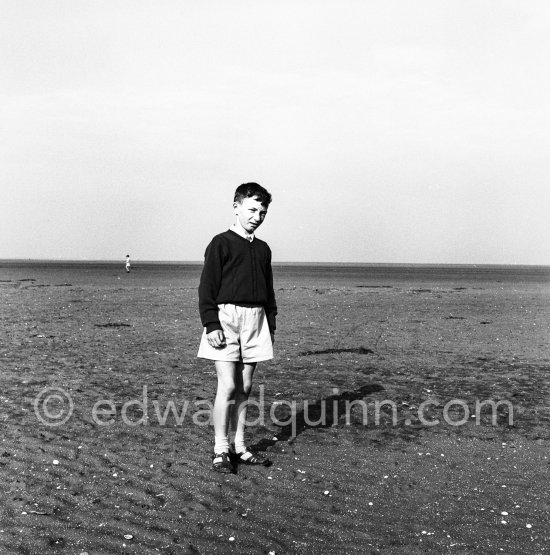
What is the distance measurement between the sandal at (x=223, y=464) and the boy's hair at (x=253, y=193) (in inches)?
87.7

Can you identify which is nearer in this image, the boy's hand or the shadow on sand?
Answer: the boy's hand

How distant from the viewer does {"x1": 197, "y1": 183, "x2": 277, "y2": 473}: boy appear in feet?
17.8

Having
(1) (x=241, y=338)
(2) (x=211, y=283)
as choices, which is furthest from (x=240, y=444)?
(2) (x=211, y=283)

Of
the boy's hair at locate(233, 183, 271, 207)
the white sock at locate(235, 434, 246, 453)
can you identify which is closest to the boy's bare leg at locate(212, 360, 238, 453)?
the white sock at locate(235, 434, 246, 453)

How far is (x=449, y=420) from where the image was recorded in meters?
7.54

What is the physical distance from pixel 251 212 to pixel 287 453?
7.93ft

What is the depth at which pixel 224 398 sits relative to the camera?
550 cm

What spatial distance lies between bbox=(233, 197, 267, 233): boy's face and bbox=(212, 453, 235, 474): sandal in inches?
78.8

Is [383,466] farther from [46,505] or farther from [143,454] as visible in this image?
[46,505]

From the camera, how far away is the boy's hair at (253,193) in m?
5.51

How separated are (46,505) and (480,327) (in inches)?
588

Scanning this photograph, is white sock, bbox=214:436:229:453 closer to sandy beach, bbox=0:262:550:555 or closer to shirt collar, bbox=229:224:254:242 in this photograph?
sandy beach, bbox=0:262:550:555

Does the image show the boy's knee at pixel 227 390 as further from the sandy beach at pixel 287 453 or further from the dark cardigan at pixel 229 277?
the sandy beach at pixel 287 453

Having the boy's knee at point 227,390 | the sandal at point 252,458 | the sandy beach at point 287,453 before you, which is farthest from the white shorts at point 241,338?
the sandy beach at point 287,453
